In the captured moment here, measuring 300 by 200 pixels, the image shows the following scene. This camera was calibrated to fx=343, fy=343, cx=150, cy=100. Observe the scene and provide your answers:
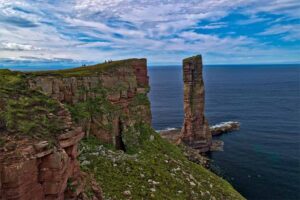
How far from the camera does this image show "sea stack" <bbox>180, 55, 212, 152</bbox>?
291 ft

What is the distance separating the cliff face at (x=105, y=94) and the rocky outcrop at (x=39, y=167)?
16372 mm

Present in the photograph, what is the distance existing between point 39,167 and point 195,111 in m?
76.5

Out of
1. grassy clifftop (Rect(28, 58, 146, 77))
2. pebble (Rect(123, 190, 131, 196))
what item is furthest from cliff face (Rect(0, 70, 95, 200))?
grassy clifftop (Rect(28, 58, 146, 77))

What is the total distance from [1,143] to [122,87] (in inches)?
1119

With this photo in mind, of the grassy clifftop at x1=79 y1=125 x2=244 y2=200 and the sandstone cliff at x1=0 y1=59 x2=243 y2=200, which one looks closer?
the sandstone cliff at x1=0 y1=59 x2=243 y2=200

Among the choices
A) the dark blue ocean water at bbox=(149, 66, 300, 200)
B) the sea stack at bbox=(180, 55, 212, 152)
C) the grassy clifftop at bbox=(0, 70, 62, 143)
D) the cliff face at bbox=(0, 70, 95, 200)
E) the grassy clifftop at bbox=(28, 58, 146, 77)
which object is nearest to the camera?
the cliff face at bbox=(0, 70, 95, 200)

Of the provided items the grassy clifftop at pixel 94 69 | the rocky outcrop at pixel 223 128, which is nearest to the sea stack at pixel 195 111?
the rocky outcrop at pixel 223 128

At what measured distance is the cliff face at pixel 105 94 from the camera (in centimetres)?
3676

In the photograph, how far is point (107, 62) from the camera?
1841 inches

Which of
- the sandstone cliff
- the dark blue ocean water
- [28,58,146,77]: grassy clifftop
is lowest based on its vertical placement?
the dark blue ocean water

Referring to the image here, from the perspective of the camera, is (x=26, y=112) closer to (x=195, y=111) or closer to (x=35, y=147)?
(x=35, y=147)

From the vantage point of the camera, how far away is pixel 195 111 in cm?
9062

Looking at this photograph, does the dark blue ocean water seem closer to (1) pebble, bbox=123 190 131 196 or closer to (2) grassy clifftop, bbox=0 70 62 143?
(1) pebble, bbox=123 190 131 196

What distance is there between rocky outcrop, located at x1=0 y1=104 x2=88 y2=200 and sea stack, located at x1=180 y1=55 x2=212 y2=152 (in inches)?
2822
